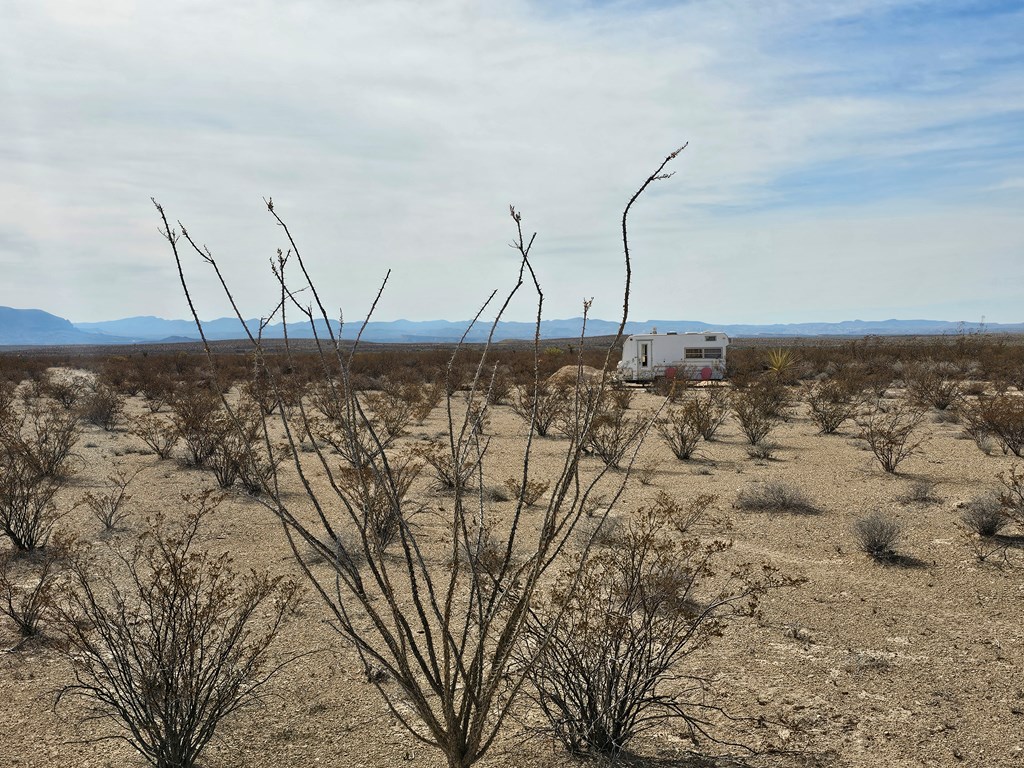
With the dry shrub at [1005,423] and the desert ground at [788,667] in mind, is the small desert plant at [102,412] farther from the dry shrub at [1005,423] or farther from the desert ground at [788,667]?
the dry shrub at [1005,423]

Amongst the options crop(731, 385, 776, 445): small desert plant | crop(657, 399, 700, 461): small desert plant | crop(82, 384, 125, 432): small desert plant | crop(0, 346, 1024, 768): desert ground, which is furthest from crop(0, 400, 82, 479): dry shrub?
crop(731, 385, 776, 445): small desert plant

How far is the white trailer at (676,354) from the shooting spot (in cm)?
2716

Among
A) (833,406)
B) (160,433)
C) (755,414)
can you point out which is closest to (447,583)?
(160,433)

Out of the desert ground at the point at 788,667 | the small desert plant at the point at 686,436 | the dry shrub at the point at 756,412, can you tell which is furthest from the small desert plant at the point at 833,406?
the desert ground at the point at 788,667

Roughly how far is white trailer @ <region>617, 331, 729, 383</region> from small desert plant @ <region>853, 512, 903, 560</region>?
1941 cm

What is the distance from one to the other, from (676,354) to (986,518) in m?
19.8

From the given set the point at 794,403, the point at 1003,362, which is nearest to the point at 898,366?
the point at 1003,362

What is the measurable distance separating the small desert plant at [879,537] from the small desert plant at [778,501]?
164 centimetres

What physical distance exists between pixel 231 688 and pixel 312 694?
753mm

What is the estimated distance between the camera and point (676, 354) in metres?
27.3

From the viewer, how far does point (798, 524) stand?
8617 mm

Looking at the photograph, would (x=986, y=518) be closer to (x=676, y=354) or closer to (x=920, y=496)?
(x=920, y=496)

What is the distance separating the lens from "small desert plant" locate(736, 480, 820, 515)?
9.24 m

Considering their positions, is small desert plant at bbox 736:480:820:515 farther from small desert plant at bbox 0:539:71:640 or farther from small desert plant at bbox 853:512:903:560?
small desert plant at bbox 0:539:71:640
